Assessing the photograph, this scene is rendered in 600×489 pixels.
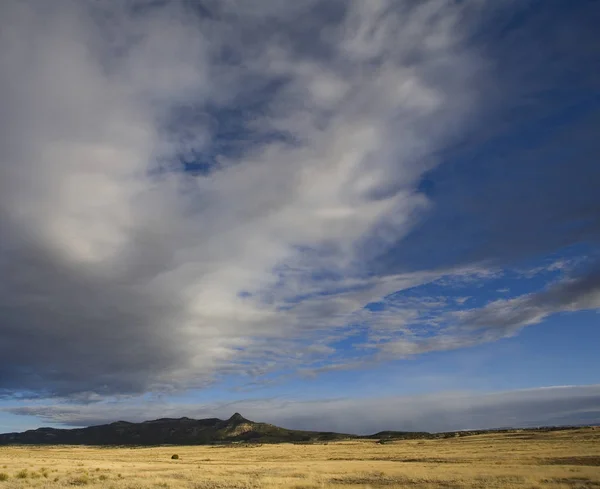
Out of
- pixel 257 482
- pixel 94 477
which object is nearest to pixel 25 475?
pixel 94 477

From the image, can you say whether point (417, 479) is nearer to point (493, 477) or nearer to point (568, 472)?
point (493, 477)

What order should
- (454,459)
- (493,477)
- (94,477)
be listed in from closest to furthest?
1. (493,477)
2. (94,477)
3. (454,459)

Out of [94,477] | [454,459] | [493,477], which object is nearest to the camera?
[493,477]

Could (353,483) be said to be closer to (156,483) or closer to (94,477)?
(156,483)

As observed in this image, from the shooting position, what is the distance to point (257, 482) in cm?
3662

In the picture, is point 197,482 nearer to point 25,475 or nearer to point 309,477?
point 309,477

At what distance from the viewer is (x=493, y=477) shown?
35.5 m

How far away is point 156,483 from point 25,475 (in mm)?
13819

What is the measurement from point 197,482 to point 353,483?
42.4ft

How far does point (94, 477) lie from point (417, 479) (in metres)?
28.0

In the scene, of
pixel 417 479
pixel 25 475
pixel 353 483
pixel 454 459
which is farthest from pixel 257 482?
pixel 454 459

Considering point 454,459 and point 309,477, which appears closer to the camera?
point 309,477

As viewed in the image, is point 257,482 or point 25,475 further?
point 25,475

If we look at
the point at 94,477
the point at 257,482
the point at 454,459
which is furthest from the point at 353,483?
the point at 454,459
